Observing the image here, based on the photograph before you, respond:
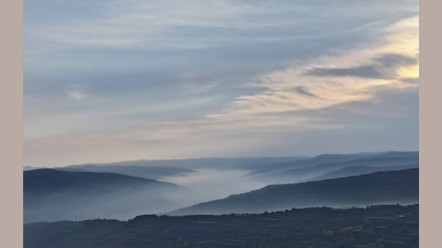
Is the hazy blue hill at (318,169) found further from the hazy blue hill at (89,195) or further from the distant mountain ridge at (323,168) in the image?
the hazy blue hill at (89,195)

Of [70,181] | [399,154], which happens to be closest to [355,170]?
[399,154]

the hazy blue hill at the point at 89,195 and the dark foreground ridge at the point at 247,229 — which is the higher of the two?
the hazy blue hill at the point at 89,195

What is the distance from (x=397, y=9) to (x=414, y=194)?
197 centimetres

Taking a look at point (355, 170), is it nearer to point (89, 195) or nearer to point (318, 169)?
point (318, 169)

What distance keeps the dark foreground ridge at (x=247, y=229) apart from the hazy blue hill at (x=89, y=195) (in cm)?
A: 10

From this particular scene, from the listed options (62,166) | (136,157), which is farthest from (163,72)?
(62,166)

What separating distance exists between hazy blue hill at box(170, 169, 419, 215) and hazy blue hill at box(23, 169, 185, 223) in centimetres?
33

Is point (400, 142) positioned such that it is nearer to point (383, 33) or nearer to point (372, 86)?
point (372, 86)

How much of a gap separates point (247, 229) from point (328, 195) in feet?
3.06

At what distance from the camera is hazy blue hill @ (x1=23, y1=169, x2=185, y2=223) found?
6.22 m

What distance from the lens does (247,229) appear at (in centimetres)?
621

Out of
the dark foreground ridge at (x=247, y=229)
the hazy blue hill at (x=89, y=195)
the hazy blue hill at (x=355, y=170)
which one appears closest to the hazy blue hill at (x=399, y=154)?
the hazy blue hill at (x=355, y=170)

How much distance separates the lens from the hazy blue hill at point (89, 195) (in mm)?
6223

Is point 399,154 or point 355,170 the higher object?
point 399,154
